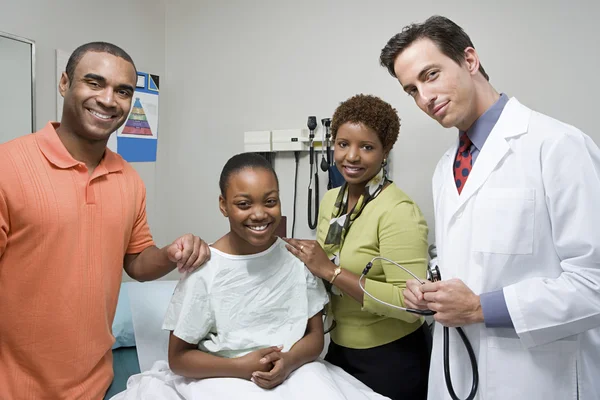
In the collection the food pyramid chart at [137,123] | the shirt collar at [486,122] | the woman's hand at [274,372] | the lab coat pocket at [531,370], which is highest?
the food pyramid chart at [137,123]

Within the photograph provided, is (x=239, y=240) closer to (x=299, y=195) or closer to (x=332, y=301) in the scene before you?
(x=332, y=301)

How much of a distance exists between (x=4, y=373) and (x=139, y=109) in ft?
5.34

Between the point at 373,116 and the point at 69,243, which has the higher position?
the point at 373,116

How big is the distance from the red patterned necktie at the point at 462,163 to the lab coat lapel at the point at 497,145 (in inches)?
2.4

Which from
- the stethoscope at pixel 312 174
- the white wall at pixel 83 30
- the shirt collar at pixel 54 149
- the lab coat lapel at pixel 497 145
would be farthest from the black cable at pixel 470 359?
the white wall at pixel 83 30

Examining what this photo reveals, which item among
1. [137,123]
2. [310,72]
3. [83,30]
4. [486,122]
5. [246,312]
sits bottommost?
[246,312]

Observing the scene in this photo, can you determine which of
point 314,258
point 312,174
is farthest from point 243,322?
point 312,174

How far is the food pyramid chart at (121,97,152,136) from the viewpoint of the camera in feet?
7.57

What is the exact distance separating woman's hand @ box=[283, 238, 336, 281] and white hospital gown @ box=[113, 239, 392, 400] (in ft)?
0.13

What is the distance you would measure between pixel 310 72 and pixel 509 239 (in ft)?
4.59

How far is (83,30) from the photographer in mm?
2090

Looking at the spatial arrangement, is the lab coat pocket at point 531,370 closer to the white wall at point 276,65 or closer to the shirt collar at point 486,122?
the shirt collar at point 486,122

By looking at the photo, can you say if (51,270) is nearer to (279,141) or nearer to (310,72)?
(279,141)

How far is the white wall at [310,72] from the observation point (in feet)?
5.33
